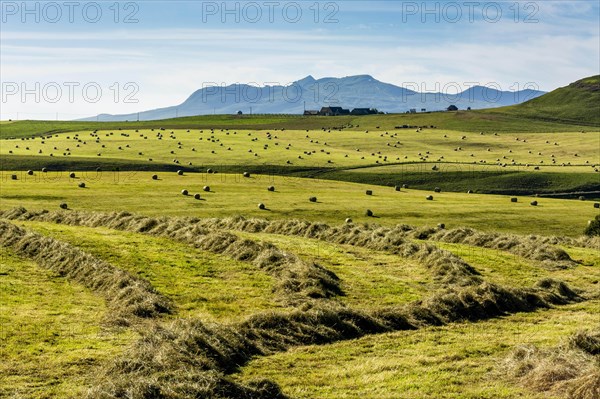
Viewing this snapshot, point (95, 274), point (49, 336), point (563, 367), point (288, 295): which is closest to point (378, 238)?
point (288, 295)

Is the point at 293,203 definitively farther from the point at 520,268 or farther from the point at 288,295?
the point at 288,295

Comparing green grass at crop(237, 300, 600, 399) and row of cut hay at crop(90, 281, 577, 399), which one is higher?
row of cut hay at crop(90, 281, 577, 399)

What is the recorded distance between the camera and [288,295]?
1185 inches

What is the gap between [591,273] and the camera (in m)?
39.9

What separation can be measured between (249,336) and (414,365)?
571cm

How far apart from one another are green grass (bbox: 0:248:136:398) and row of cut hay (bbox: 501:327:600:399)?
40.5ft

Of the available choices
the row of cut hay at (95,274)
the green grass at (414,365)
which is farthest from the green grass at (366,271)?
the row of cut hay at (95,274)

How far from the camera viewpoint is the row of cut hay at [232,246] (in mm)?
31219

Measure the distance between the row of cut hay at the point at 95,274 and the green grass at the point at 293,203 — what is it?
19.7 meters

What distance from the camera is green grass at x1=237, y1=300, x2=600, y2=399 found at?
1864 cm

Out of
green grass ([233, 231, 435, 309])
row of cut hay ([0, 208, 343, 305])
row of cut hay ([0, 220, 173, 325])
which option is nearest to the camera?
row of cut hay ([0, 220, 173, 325])

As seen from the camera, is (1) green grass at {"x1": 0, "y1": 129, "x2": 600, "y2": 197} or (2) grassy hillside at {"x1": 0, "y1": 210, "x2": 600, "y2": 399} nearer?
(2) grassy hillside at {"x1": 0, "y1": 210, "x2": 600, "y2": 399}

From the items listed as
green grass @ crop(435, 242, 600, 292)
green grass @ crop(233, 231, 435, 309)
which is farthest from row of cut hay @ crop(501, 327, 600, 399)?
green grass @ crop(435, 242, 600, 292)

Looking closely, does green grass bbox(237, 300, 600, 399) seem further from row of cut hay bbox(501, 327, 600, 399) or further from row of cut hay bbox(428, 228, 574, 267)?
row of cut hay bbox(428, 228, 574, 267)
